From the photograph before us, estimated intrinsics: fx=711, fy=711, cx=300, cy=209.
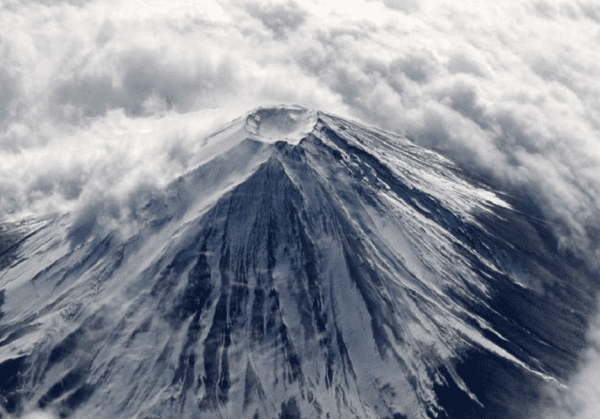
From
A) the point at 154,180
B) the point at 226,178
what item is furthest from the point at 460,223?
the point at 154,180

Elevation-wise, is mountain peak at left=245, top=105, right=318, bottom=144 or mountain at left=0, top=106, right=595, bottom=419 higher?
mountain peak at left=245, top=105, right=318, bottom=144

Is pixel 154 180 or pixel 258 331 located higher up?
pixel 154 180

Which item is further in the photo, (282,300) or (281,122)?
(281,122)

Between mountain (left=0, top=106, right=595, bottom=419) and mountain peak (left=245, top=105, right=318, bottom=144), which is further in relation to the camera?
mountain peak (left=245, top=105, right=318, bottom=144)

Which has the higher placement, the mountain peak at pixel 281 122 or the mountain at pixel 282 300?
the mountain peak at pixel 281 122

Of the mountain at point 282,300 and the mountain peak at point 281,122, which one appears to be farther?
the mountain peak at point 281,122

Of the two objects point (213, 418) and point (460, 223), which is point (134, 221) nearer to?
point (213, 418)

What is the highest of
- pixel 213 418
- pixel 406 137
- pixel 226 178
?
pixel 226 178

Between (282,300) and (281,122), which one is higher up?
(281,122)
